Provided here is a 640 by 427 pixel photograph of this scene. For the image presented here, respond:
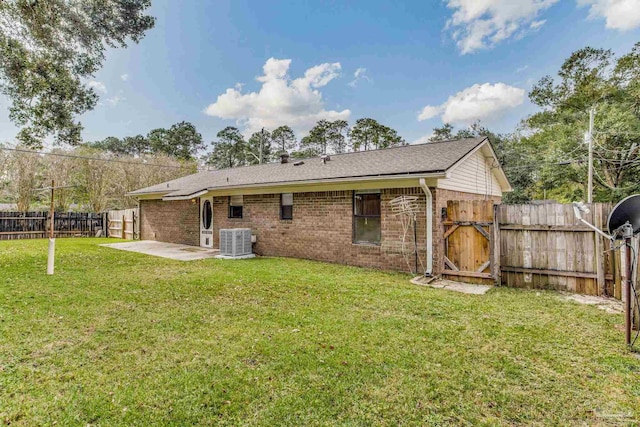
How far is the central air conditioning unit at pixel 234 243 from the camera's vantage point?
10.6 metres

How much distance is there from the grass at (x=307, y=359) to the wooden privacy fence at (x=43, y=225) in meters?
13.6

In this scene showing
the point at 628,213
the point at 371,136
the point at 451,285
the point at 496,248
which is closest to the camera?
the point at 628,213

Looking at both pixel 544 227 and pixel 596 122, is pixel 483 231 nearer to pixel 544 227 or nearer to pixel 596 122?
pixel 544 227

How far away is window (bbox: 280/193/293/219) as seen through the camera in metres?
10.7

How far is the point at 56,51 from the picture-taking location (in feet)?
29.2

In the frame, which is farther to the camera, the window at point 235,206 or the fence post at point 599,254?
the window at point 235,206

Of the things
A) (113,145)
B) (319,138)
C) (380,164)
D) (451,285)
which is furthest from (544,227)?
(113,145)

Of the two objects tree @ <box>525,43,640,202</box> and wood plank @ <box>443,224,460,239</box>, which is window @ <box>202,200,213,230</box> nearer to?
wood plank @ <box>443,224,460,239</box>

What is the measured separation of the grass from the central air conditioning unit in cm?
439

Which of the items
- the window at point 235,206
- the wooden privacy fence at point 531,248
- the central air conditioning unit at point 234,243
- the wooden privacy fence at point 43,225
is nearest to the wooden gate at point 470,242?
the wooden privacy fence at point 531,248

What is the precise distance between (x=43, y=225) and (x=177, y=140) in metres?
26.4

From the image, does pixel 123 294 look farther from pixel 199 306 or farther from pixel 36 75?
pixel 36 75

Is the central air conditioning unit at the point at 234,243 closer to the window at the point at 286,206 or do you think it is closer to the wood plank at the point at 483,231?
the window at the point at 286,206

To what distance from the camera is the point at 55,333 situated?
3941 mm
